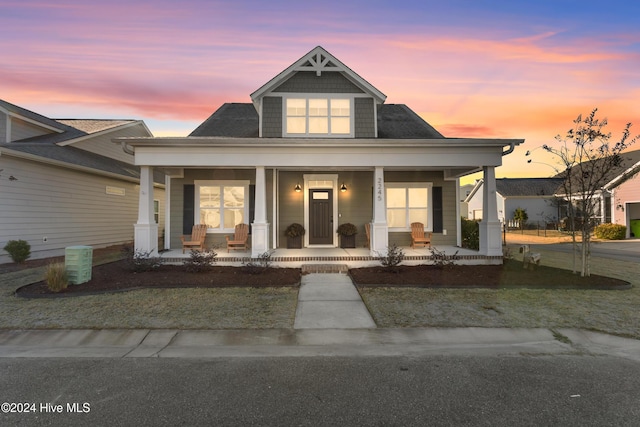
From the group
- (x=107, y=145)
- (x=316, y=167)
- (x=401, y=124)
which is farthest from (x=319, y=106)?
(x=107, y=145)

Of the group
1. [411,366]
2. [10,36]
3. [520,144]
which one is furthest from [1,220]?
[520,144]

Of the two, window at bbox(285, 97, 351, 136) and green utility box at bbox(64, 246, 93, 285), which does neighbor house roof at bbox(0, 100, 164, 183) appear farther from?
window at bbox(285, 97, 351, 136)

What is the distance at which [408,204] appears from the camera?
12.7 meters

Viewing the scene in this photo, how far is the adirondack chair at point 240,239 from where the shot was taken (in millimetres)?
11297

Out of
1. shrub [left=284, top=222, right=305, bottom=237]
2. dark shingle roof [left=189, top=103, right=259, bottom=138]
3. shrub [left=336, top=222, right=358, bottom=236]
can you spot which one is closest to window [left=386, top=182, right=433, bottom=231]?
shrub [left=336, top=222, right=358, bottom=236]

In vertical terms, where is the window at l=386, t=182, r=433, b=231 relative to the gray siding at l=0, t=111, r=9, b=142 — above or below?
below

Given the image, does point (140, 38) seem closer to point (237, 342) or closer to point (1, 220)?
point (1, 220)

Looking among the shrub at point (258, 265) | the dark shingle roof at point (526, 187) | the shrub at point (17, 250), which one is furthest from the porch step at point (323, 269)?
the dark shingle roof at point (526, 187)

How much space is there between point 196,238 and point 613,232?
80.3 ft

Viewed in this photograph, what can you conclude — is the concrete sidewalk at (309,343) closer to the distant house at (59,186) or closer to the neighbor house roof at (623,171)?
the distant house at (59,186)

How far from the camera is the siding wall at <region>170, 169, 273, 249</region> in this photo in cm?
1219

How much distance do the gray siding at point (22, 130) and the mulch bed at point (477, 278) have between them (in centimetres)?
1449

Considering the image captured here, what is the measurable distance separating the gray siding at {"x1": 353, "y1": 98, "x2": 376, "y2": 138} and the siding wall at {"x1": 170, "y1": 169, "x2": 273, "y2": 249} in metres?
4.20

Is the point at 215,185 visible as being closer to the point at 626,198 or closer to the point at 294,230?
the point at 294,230
